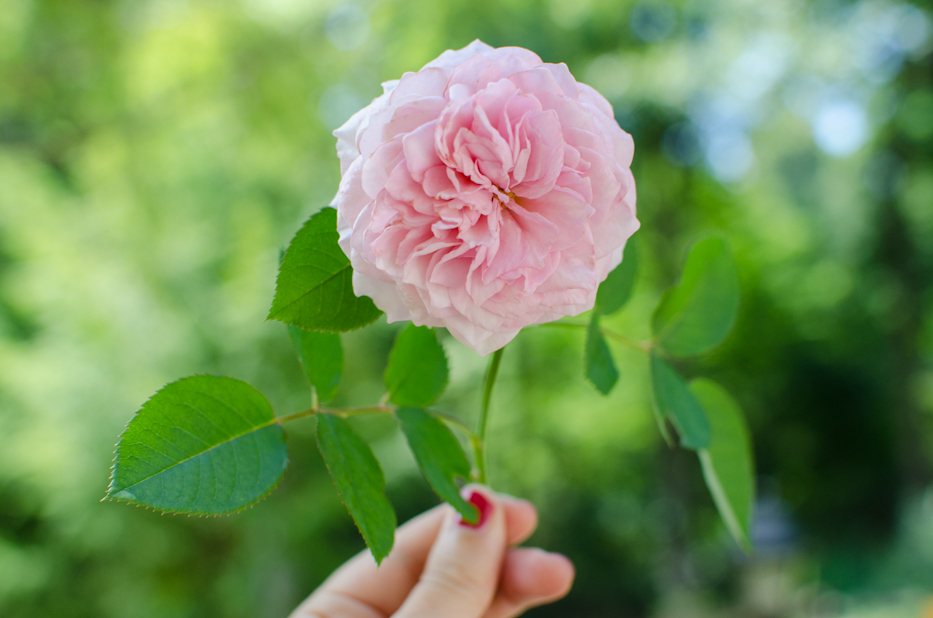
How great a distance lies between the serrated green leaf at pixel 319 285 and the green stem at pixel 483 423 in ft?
0.34

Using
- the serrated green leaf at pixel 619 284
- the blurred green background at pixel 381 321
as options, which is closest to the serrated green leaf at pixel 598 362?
the serrated green leaf at pixel 619 284

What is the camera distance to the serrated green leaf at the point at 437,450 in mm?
396

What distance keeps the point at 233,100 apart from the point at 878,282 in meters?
5.63

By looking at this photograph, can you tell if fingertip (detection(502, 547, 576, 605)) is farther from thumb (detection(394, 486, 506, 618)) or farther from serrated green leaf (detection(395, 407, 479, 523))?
serrated green leaf (detection(395, 407, 479, 523))

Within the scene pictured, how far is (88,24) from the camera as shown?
109 inches

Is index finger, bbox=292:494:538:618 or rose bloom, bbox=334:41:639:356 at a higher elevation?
rose bloom, bbox=334:41:639:356

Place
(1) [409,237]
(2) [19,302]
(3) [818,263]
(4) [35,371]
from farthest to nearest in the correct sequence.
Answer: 1. (3) [818,263]
2. (2) [19,302]
3. (4) [35,371]
4. (1) [409,237]

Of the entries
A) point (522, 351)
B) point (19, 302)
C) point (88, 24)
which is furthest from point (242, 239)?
point (522, 351)

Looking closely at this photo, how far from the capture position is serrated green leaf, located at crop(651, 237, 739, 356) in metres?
0.49

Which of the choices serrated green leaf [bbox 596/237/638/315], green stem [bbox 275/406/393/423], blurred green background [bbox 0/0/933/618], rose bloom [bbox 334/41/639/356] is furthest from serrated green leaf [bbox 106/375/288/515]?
blurred green background [bbox 0/0/933/618]

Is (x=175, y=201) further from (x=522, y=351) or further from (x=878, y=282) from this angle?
(x=878, y=282)

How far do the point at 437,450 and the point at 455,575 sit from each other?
120mm

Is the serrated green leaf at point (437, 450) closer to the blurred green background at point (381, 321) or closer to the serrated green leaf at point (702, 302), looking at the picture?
the serrated green leaf at point (702, 302)

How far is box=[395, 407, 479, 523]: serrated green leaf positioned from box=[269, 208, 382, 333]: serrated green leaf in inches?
4.6
